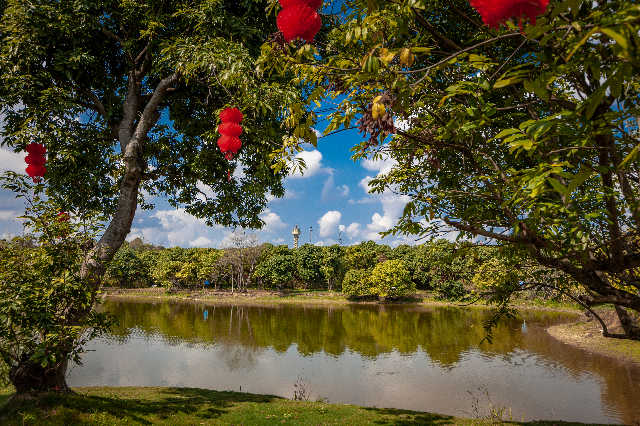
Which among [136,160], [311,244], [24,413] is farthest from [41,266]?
[311,244]

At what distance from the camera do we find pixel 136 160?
26.1ft

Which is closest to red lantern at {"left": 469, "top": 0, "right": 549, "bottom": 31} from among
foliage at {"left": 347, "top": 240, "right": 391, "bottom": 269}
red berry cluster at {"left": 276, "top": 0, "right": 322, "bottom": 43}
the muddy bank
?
red berry cluster at {"left": 276, "top": 0, "right": 322, "bottom": 43}

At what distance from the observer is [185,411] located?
786 centimetres

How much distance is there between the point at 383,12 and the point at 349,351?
1916cm

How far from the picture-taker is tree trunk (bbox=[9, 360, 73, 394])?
6.28 metres

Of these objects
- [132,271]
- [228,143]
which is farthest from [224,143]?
[132,271]

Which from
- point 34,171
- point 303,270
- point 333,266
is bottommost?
point 303,270

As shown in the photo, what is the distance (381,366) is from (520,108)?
15325 millimetres

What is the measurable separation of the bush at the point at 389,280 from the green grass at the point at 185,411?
32.6m

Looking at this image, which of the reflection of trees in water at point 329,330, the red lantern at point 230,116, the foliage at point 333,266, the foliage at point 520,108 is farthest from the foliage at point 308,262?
the red lantern at point 230,116

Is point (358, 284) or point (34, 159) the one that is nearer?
point (34, 159)

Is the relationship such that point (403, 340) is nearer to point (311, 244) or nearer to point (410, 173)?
point (410, 173)

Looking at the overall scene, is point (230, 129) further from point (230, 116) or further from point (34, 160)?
point (34, 160)

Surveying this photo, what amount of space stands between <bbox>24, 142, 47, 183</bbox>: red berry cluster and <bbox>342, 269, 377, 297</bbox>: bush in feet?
128
